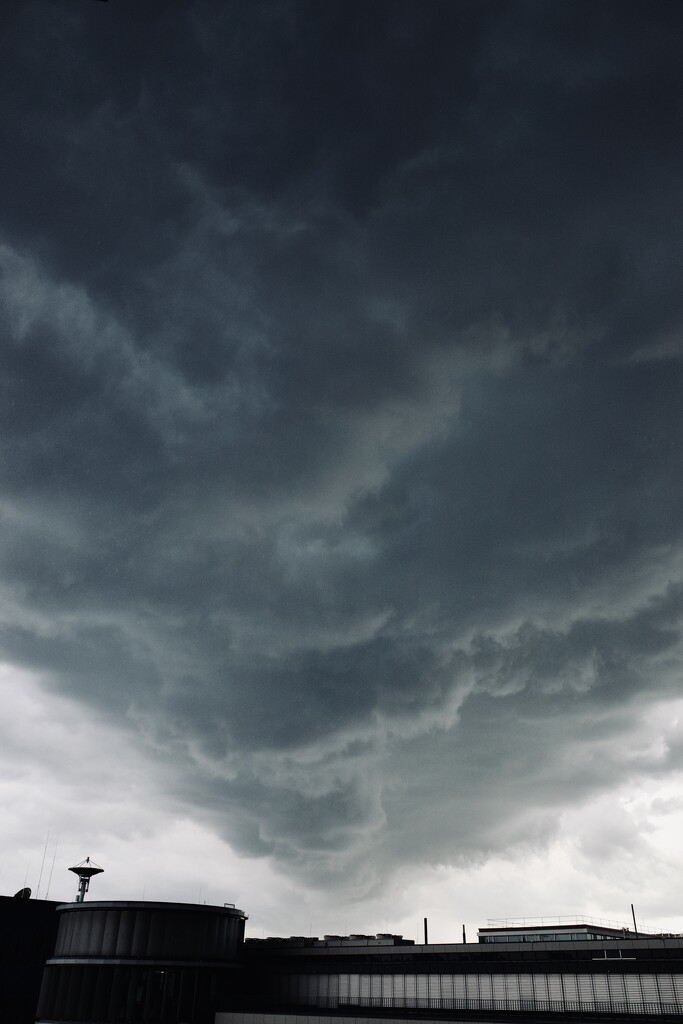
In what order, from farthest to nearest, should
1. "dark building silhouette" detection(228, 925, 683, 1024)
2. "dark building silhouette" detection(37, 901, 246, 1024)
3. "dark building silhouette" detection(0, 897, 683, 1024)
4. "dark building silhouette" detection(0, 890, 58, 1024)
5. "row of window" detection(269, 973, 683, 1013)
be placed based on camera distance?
"dark building silhouette" detection(0, 890, 58, 1024) → "dark building silhouette" detection(37, 901, 246, 1024) → "dark building silhouette" detection(0, 897, 683, 1024) → "dark building silhouette" detection(228, 925, 683, 1024) → "row of window" detection(269, 973, 683, 1013)

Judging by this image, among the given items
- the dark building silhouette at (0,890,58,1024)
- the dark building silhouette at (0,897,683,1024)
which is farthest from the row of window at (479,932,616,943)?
the dark building silhouette at (0,890,58,1024)

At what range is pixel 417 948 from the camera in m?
77.2

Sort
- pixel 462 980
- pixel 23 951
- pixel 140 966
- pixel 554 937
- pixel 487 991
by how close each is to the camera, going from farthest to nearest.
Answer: pixel 23 951 < pixel 554 937 < pixel 140 966 < pixel 462 980 < pixel 487 991

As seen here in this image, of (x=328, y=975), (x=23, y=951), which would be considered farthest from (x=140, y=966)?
(x=23, y=951)

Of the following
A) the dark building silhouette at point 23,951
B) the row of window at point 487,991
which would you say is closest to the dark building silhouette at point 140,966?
the row of window at point 487,991

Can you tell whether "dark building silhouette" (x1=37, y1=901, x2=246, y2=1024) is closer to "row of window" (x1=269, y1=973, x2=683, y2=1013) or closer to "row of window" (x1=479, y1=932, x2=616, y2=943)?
"row of window" (x1=269, y1=973, x2=683, y2=1013)

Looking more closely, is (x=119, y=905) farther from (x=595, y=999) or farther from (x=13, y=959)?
(x=595, y=999)

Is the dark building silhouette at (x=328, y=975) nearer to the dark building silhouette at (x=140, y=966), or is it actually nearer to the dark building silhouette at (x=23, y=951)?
the dark building silhouette at (x=140, y=966)

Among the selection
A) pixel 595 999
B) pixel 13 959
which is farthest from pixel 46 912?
pixel 595 999

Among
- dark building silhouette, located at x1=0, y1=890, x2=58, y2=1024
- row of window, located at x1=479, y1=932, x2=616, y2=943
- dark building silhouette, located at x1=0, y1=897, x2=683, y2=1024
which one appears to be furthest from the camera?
dark building silhouette, located at x1=0, y1=890, x2=58, y2=1024

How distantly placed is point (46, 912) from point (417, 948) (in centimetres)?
5883

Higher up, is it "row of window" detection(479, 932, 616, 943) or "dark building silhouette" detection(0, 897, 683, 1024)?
"row of window" detection(479, 932, 616, 943)

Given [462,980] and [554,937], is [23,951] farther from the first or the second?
[554,937]

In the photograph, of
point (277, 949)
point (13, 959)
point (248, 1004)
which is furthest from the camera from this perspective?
point (13, 959)
